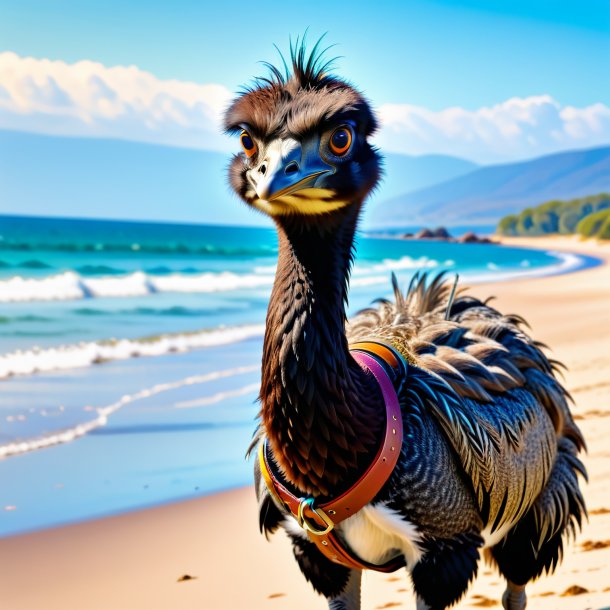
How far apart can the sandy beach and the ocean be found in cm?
27

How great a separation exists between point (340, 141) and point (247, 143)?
0.29 meters

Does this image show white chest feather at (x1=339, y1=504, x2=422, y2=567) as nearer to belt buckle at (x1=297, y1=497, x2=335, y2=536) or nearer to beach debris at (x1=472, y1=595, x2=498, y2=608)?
belt buckle at (x1=297, y1=497, x2=335, y2=536)

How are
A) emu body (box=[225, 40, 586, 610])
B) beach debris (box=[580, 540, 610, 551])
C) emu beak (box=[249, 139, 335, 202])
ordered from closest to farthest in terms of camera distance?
1. emu beak (box=[249, 139, 335, 202])
2. emu body (box=[225, 40, 586, 610])
3. beach debris (box=[580, 540, 610, 551])

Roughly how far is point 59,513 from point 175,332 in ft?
28.5

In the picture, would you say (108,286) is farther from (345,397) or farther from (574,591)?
(345,397)

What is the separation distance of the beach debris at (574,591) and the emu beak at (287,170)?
2679 mm

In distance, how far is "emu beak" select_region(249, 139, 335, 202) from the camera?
274cm

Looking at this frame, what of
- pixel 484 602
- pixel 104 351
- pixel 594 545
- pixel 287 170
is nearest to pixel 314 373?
pixel 287 170

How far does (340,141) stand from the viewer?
9.71 feet

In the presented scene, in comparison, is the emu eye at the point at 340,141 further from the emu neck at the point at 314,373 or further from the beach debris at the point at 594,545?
the beach debris at the point at 594,545

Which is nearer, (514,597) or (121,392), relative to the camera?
(514,597)

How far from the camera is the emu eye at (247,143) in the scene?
303 centimetres

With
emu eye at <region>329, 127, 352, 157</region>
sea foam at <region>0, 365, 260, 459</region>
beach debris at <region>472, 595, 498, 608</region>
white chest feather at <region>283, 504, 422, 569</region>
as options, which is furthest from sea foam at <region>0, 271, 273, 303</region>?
emu eye at <region>329, 127, 352, 157</region>

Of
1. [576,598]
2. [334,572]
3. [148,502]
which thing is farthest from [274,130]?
[148,502]
